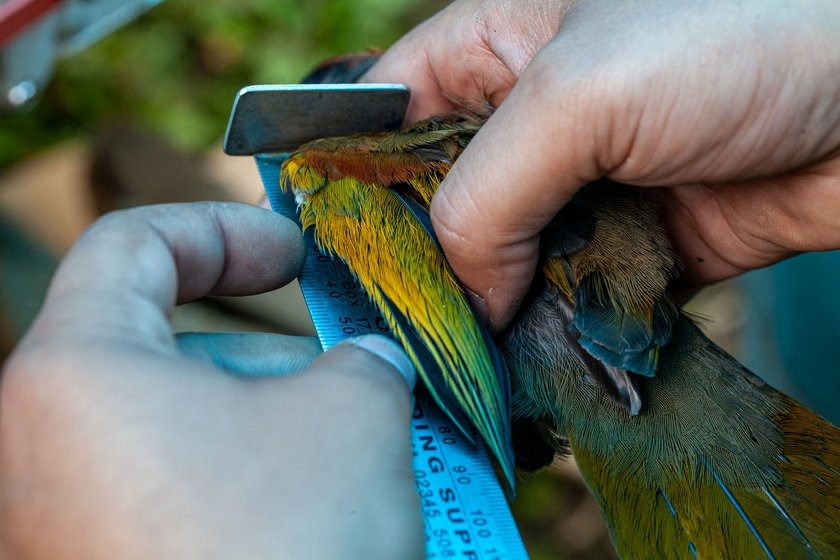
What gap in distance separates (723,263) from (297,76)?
8.40ft

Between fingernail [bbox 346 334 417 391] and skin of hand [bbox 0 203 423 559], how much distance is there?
0.09 metres

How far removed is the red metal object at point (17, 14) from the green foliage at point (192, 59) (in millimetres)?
1096

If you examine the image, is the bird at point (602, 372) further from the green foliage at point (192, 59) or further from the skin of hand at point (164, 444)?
the green foliage at point (192, 59)

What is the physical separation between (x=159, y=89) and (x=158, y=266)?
3.36 meters

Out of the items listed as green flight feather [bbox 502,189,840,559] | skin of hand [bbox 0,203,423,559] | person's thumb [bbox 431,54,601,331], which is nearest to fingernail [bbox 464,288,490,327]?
person's thumb [bbox 431,54,601,331]

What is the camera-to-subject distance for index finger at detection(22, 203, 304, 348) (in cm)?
96

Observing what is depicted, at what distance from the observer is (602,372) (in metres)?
1.44

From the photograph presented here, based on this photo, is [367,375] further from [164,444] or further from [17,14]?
[17,14]

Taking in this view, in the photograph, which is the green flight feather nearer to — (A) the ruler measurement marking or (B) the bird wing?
(B) the bird wing

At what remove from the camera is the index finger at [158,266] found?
3.13 feet

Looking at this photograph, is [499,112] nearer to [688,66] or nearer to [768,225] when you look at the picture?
[688,66]

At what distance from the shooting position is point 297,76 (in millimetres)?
3900

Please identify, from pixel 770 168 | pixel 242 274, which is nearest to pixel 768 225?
pixel 770 168

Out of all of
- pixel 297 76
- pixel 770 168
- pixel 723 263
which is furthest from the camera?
pixel 297 76
